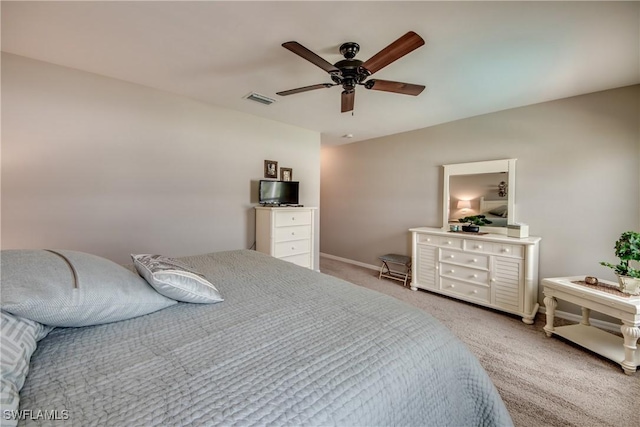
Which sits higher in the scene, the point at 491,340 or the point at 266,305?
the point at 266,305

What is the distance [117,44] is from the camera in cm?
194

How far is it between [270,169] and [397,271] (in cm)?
271

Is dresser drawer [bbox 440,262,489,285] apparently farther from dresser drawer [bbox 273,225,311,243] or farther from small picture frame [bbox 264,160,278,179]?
small picture frame [bbox 264,160,278,179]

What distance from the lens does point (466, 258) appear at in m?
3.11

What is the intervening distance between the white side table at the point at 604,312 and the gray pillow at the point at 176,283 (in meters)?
2.81

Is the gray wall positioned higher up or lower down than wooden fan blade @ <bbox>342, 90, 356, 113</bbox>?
lower down

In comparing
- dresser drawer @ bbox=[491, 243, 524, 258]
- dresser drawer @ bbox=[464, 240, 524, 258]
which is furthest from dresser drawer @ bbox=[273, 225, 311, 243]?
dresser drawer @ bbox=[491, 243, 524, 258]

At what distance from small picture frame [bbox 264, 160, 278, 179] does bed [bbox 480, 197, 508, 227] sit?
2880 millimetres

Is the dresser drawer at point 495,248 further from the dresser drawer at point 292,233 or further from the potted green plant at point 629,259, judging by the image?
the dresser drawer at point 292,233

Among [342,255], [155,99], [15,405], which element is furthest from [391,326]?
[342,255]

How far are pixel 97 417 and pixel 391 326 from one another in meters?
0.88

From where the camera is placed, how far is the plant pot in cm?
196

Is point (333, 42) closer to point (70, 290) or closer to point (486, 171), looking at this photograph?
point (70, 290)

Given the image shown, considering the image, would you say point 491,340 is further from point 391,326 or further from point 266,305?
point 266,305
